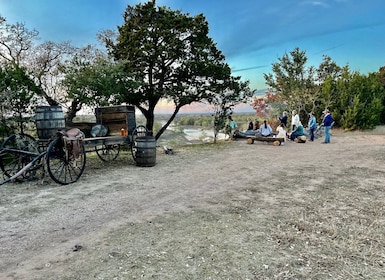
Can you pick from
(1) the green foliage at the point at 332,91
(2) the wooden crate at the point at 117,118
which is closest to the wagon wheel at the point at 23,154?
(2) the wooden crate at the point at 117,118

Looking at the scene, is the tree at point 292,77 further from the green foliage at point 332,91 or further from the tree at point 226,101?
the tree at point 226,101

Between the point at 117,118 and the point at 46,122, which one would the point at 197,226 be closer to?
the point at 46,122

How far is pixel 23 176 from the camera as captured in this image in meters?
6.29

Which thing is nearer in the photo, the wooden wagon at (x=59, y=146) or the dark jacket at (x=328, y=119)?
the wooden wagon at (x=59, y=146)

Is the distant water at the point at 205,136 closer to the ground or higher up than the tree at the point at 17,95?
closer to the ground

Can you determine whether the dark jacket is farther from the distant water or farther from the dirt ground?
the dirt ground

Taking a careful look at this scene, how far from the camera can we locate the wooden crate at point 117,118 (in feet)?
28.1

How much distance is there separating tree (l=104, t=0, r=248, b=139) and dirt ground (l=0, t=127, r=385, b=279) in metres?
8.97

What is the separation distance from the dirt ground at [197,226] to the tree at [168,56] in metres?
8.97

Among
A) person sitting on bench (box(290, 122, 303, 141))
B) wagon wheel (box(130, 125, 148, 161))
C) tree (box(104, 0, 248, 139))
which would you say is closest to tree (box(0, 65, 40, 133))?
wagon wheel (box(130, 125, 148, 161))

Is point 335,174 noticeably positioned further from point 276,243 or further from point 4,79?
point 4,79

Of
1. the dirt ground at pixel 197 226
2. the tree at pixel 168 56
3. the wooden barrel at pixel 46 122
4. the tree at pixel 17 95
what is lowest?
the dirt ground at pixel 197 226

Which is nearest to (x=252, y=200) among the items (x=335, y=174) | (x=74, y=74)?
(x=335, y=174)

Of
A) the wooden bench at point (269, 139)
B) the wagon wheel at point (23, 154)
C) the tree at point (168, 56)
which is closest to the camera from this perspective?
the wagon wheel at point (23, 154)
